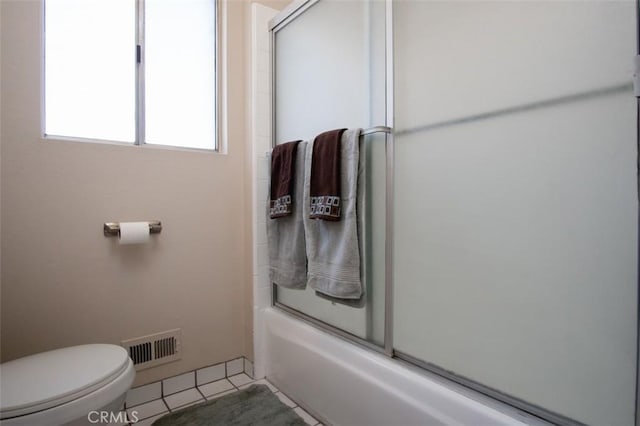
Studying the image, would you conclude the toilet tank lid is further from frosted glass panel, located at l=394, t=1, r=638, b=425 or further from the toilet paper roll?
frosted glass panel, located at l=394, t=1, r=638, b=425

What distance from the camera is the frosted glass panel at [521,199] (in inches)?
31.1

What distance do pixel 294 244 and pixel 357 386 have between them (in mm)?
641

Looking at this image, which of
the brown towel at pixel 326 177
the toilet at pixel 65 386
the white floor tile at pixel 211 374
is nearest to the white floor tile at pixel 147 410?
the white floor tile at pixel 211 374

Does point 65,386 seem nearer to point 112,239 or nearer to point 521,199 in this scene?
point 112,239

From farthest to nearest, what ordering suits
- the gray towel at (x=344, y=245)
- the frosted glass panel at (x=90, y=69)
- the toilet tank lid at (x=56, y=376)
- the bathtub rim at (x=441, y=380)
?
1. the frosted glass panel at (x=90, y=69)
2. the gray towel at (x=344, y=245)
3. the toilet tank lid at (x=56, y=376)
4. the bathtub rim at (x=441, y=380)

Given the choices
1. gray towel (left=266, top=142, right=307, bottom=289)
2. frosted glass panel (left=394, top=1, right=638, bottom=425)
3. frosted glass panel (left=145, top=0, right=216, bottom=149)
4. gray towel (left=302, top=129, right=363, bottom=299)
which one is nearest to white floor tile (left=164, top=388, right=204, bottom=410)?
gray towel (left=266, top=142, right=307, bottom=289)

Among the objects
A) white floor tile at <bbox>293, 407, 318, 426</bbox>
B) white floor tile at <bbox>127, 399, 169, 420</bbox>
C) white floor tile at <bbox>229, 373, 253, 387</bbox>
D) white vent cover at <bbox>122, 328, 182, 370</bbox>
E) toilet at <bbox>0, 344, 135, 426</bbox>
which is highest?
toilet at <bbox>0, 344, 135, 426</bbox>

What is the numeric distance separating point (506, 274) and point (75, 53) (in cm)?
200

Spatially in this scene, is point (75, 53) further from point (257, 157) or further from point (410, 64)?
point (410, 64)

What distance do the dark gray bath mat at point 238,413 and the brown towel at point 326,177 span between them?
0.93 meters

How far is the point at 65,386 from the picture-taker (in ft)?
3.53

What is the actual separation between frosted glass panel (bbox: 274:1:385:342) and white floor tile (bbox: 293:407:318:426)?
0.43m

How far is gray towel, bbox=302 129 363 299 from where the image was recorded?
129 cm

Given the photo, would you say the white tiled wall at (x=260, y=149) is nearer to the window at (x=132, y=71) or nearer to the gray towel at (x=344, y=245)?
the window at (x=132, y=71)
